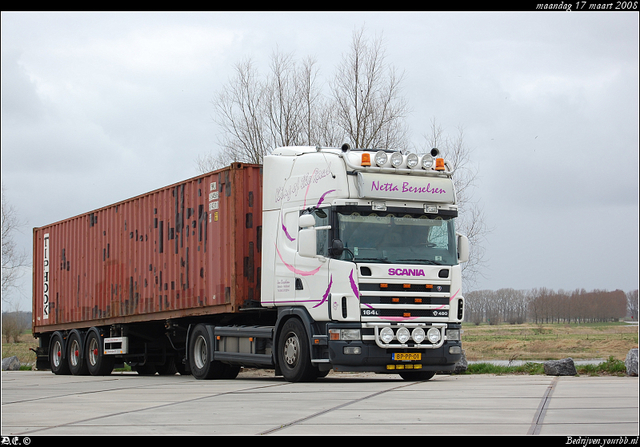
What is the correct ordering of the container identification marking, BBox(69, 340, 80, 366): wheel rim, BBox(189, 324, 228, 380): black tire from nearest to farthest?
BBox(189, 324, 228, 380): black tire < BBox(69, 340, 80, 366): wheel rim < the container identification marking

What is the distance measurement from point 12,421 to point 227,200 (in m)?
7.89

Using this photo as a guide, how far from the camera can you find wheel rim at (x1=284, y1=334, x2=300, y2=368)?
14120mm

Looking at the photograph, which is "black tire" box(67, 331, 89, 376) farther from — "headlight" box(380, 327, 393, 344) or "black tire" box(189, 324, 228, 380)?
"headlight" box(380, 327, 393, 344)

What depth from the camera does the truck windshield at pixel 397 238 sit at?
13484 mm

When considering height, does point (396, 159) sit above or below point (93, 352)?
above

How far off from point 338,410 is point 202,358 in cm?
841

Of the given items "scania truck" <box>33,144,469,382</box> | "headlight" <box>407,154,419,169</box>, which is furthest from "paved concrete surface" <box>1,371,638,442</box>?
"headlight" <box>407,154,419,169</box>

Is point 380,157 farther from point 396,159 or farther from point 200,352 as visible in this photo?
point 200,352

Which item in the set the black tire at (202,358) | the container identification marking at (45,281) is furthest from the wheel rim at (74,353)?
the black tire at (202,358)

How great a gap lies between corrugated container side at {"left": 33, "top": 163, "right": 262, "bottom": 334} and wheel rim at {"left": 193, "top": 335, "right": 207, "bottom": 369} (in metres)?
0.62

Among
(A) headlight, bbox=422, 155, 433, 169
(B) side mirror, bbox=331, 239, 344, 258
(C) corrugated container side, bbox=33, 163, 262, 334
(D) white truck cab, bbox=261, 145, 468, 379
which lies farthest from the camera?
(C) corrugated container side, bbox=33, 163, 262, 334

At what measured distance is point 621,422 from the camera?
7473 mm

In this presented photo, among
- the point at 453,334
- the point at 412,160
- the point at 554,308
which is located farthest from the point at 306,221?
the point at 554,308

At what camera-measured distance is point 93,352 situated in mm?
21047
